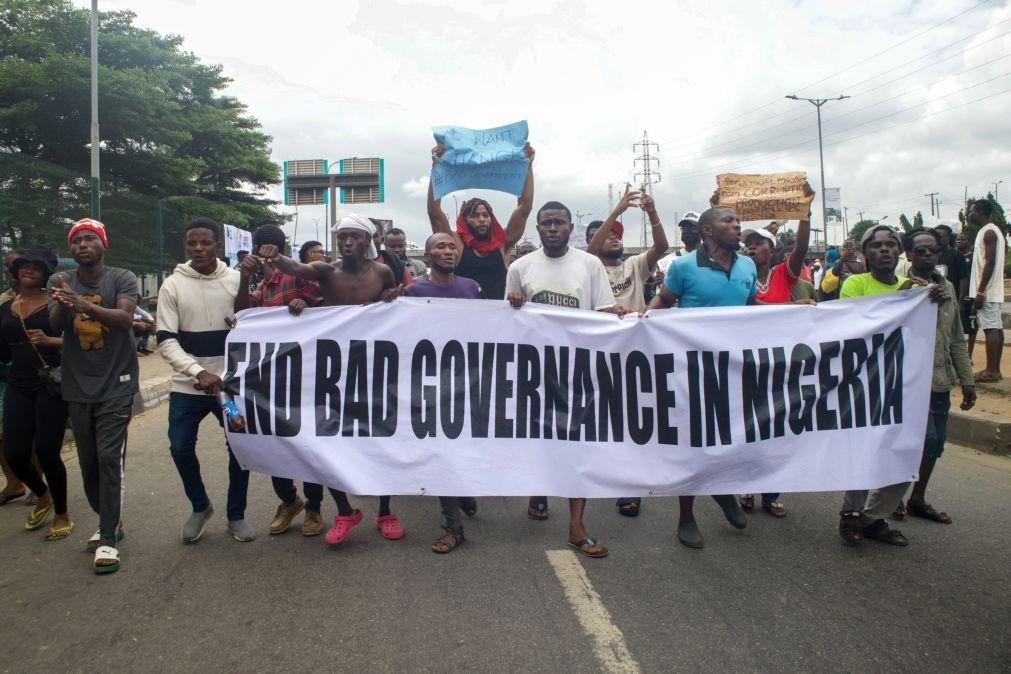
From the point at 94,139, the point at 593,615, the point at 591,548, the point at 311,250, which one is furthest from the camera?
the point at 94,139

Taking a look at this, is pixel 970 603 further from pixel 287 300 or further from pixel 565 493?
pixel 287 300

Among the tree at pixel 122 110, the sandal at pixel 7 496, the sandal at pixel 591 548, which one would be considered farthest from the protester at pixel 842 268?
the tree at pixel 122 110

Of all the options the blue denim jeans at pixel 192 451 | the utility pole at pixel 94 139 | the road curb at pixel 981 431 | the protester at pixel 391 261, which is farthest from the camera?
the utility pole at pixel 94 139

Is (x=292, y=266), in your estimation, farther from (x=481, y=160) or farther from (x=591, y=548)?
(x=591, y=548)

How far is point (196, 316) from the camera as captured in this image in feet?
14.0

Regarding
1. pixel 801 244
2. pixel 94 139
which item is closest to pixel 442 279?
pixel 801 244

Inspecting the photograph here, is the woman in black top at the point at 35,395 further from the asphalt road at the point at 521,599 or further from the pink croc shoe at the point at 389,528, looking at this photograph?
the pink croc shoe at the point at 389,528

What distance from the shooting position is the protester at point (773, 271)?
15.7 feet

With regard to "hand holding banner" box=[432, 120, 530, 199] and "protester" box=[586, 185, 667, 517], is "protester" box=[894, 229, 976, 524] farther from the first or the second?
"hand holding banner" box=[432, 120, 530, 199]

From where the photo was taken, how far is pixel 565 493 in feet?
13.1

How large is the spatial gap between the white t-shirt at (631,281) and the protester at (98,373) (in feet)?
11.3

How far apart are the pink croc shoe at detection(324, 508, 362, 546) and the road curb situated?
19.0 ft

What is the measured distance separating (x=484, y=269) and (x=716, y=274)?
1.78 metres

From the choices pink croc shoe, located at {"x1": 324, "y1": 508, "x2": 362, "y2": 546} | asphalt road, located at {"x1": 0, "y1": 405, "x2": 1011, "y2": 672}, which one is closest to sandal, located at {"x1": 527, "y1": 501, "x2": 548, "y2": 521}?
asphalt road, located at {"x1": 0, "y1": 405, "x2": 1011, "y2": 672}
